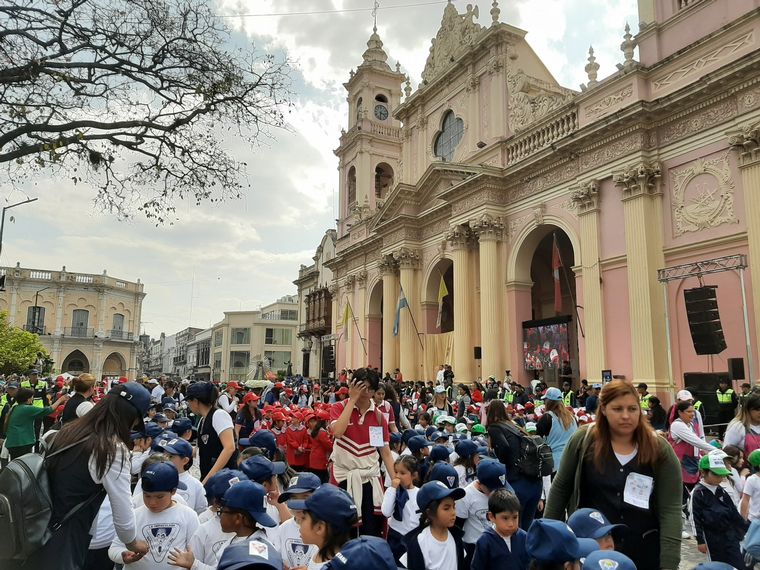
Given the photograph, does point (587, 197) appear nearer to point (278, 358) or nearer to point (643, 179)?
point (643, 179)

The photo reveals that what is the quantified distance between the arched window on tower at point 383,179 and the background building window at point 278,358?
139 ft

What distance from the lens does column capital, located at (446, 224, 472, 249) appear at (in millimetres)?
25141

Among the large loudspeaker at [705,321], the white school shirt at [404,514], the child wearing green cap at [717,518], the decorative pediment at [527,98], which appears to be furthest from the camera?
the decorative pediment at [527,98]

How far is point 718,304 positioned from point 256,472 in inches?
624

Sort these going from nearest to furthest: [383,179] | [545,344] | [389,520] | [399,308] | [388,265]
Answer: [389,520]
[545,344]
[399,308]
[388,265]
[383,179]

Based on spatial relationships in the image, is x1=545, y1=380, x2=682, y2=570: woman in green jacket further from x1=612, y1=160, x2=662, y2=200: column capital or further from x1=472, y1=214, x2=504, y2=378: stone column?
x1=472, y1=214, x2=504, y2=378: stone column

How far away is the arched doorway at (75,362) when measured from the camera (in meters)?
60.1

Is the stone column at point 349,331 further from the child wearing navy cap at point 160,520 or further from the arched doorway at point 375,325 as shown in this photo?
the child wearing navy cap at point 160,520

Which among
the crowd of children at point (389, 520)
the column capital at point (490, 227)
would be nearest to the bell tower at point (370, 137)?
the column capital at point (490, 227)

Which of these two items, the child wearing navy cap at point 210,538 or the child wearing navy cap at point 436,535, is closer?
the child wearing navy cap at point 210,538

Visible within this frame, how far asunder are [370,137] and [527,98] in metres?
17.3

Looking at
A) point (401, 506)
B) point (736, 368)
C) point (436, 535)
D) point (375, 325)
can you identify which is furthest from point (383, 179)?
point (436, 535)

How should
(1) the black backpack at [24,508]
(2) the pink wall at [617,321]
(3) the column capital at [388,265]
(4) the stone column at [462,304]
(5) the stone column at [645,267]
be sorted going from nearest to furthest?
(1) the black backpack at [24,508]
(5) the stone column at [645,267]
(2) the pink wall at [617,321]
(4) the stone column at [462,304]
(3) the column capital at [388,265]

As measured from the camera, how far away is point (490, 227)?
23672mm
